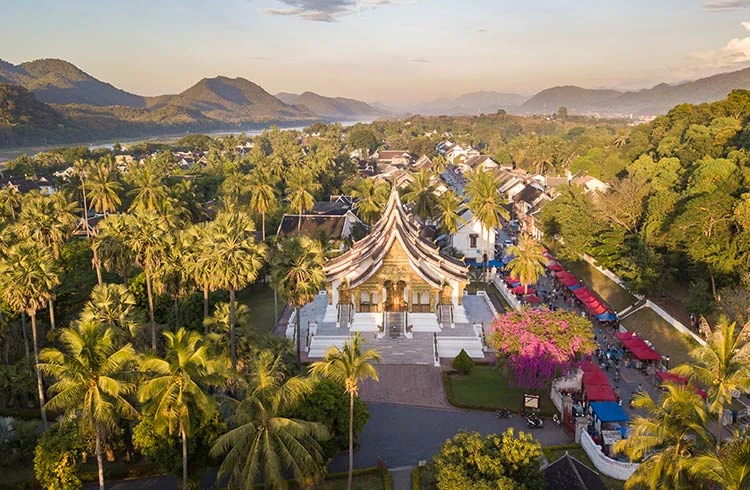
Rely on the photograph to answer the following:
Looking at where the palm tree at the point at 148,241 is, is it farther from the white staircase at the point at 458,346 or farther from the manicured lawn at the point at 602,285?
the manicured lawn at the point at 602,285

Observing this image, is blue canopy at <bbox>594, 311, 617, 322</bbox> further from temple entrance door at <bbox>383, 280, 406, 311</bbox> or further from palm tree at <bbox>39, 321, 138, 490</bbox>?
palm tree at <bbox>39, 321, 138, 490</bbox>

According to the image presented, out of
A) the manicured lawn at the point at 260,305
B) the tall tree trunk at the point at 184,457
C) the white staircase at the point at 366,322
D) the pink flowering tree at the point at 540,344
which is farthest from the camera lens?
the manicured lawn at the point at 260,305

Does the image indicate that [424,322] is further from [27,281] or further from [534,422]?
[27,281]

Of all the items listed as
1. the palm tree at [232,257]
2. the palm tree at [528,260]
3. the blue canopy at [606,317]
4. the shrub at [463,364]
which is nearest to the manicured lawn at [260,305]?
the palm tree at [232,257]

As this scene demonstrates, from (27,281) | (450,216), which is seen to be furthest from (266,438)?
(450,216)

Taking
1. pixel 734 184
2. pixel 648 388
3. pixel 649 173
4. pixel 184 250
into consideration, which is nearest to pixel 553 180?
pixel 649 173

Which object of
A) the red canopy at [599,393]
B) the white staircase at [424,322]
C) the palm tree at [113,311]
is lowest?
the red canopy at [599,393]

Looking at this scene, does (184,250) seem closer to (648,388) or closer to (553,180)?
(648,388)
